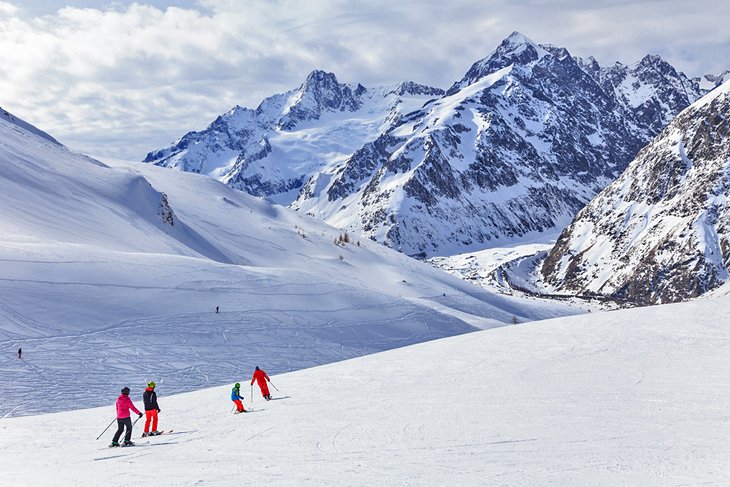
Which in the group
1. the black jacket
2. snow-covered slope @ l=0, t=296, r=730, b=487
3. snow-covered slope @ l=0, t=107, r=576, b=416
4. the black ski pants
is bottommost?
snow-covered slope @ l=0, t=296, r=730, b=487

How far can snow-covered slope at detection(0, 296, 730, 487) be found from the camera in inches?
518

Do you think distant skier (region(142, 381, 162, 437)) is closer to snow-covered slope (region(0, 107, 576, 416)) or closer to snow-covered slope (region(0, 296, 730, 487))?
snow-covered slope (region(0, 296, 730, 487))

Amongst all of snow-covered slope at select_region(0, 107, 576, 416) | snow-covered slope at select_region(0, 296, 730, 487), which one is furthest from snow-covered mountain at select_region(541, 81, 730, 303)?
snow-covered slope at select_region(0, 296, 730, 487)

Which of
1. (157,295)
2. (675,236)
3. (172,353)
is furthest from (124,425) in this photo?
(675,236)

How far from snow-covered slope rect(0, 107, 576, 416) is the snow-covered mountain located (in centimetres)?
10711

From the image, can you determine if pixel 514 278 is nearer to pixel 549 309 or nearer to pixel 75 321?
pixel 549 309

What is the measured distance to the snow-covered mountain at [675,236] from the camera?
15688cm

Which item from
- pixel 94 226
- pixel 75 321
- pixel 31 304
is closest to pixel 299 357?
pixel 75 321

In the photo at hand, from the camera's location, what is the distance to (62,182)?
168 ft

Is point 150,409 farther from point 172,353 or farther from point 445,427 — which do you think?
point 172,353

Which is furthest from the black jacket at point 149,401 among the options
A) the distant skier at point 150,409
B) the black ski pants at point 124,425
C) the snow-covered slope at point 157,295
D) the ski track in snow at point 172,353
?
the snow-covered slope at point 157,295

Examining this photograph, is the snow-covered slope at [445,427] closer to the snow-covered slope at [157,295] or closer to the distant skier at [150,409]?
the distant skier at [150,409]

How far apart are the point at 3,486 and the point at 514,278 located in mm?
191319

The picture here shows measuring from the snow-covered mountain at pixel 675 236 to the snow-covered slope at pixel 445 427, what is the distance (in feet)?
460
